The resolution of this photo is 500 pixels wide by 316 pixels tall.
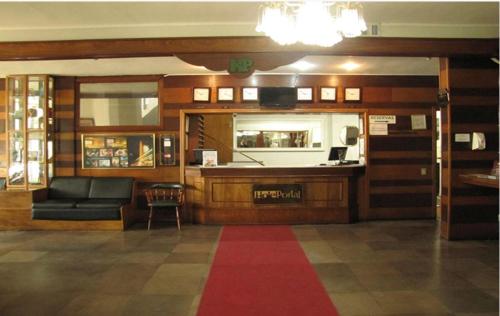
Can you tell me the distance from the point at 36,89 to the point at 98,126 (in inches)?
50.1

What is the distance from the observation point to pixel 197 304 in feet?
10.3

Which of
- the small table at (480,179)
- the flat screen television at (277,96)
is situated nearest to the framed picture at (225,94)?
the flat screen television at (277,96)

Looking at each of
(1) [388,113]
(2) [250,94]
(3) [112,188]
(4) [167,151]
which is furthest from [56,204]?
(1) [388,113]

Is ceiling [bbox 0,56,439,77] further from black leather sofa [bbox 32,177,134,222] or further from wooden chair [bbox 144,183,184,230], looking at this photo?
wooden chair [bbox 144,183,184,230]

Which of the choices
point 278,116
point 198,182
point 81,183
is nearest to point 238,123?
point 278,116

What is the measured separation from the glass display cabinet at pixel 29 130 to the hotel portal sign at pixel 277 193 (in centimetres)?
A: 393

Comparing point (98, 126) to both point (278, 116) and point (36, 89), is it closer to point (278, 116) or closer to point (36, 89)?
point (36, 89)

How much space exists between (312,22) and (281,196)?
3899 millimetres

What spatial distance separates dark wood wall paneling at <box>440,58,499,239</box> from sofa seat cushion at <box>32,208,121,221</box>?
5.20 metres

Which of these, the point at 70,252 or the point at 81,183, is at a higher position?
the point at 81,183

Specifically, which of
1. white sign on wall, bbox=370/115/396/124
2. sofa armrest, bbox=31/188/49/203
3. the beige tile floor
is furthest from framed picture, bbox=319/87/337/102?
sofa armrest, bbox=31/188/49/203

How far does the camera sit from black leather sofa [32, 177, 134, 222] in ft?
19.6

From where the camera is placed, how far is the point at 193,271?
158 inches

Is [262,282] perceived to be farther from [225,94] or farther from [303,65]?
[225,94]
